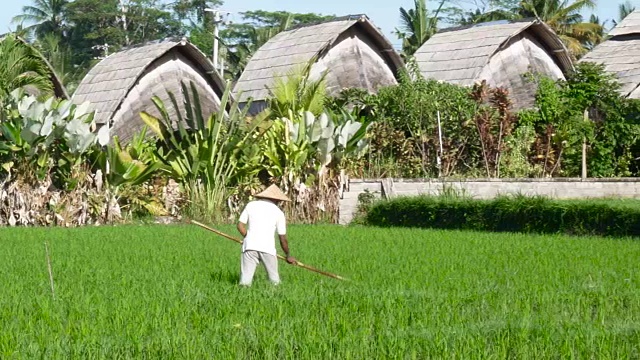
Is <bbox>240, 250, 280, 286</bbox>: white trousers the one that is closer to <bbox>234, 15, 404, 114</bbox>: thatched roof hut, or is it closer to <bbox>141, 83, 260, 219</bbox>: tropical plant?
<bbox>141, 83, 260, 219</bbox>: tropical plant

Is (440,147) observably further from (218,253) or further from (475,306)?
(475,306)

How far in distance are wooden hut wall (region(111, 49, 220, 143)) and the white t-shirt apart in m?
11.6

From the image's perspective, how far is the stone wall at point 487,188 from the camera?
1589cm

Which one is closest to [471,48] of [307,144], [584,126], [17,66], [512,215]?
[584,126]

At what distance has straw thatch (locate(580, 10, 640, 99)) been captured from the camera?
21.1 metres

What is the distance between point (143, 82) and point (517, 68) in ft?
23.4

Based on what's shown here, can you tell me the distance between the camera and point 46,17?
38438mm

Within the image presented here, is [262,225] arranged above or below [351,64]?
below

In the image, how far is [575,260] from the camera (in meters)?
9.76

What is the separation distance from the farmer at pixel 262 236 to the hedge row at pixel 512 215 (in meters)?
5.78

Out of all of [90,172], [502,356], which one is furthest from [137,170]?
[502,356]

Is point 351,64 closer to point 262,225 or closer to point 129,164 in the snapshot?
point 129,164

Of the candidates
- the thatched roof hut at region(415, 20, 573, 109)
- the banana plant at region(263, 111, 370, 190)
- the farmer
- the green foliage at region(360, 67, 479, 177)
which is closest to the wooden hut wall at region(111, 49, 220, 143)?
the green foliage at region(360, 67, 479, 177)

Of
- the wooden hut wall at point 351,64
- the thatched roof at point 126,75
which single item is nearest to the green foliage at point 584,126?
the wooden hut wall at point 351,64
